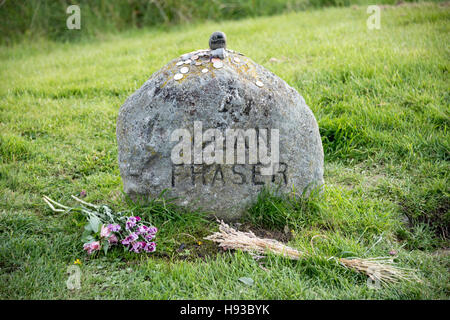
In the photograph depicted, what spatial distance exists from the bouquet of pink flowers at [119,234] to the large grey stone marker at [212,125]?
0.33 metres

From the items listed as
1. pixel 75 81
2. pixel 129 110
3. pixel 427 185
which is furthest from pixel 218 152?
pixel 75 81

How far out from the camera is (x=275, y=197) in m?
3.70

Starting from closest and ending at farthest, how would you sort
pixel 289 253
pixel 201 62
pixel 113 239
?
pixel 289 253 → pixel 113 239 → pixel 201 62

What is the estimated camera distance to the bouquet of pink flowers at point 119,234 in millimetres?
3299

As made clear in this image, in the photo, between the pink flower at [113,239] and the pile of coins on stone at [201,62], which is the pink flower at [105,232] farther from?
the pile of coins on stone at [201,62]

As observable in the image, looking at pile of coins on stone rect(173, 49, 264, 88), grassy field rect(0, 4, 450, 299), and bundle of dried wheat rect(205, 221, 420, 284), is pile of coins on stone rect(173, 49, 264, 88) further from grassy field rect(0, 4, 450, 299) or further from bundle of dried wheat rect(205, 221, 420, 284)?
bundle of dried wheat rect(205, 221, 420, 284)

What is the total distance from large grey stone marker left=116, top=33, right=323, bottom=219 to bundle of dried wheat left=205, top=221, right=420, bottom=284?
0.31 metres

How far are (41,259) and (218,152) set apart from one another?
165cm

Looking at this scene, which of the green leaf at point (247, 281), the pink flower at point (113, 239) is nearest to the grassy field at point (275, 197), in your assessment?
the green leaf at point (247, 281)

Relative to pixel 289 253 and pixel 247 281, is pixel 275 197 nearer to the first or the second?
pixel 289 253

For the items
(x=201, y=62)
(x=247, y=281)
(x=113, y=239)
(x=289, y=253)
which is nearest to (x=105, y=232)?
(x=113, y=239)

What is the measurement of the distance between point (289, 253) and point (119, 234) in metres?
1.38

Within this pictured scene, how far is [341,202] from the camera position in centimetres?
388
